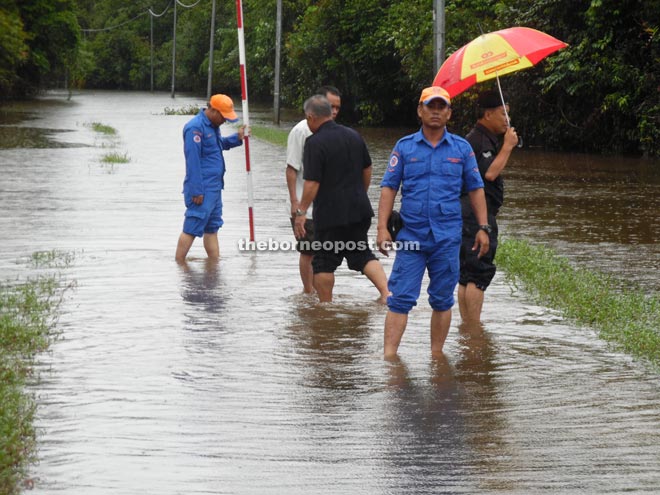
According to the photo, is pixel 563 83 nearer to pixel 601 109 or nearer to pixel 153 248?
pixel 601 109

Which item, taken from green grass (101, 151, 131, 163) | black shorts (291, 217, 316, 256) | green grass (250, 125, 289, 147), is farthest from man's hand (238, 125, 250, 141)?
green grass (250, 125, 289, 147)

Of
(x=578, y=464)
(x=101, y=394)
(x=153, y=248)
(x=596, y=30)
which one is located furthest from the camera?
(x=596, y=30)

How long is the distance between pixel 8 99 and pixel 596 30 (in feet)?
165

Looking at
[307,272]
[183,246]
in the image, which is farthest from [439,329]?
[183,246]

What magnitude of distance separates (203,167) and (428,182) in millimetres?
4407

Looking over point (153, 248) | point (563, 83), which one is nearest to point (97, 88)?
point (563, 83)

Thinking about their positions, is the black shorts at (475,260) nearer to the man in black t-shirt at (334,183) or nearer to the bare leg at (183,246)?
the man in black t-shirt at (334,183)

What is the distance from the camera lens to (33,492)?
5.03 meters

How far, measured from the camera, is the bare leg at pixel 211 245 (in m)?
11.8

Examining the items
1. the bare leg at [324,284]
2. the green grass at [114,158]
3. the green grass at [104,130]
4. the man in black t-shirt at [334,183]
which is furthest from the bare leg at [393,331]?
the green grass at [104,130]

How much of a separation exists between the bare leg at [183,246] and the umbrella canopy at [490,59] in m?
3.42

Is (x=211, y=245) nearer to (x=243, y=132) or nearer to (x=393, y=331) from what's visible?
(x=243, y=132)

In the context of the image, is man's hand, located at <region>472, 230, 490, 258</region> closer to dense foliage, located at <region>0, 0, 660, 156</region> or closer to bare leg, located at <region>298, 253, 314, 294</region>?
bare leg, located at <region>298, 253, 314, 294</region>

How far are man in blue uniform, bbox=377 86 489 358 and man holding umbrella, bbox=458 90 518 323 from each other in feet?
2.56
